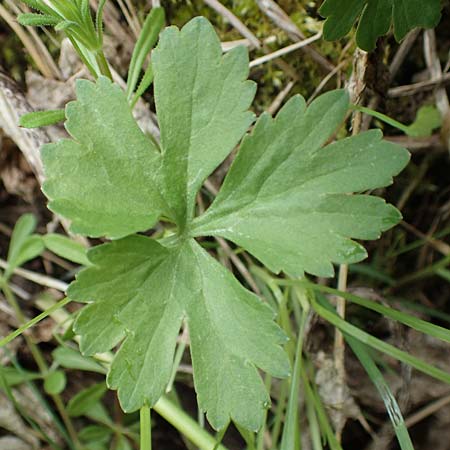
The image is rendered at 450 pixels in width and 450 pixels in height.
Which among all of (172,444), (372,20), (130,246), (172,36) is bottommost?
(172,444)

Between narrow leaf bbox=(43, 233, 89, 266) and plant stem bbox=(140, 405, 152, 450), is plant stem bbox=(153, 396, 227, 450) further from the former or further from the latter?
narrow leaf bbox=(43, 233, 89, 266)

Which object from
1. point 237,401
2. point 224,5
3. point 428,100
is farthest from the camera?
point 428,100

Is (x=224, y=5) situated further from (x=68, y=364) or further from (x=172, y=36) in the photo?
(x=68, y=364)

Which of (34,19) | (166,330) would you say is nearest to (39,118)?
(34,19)

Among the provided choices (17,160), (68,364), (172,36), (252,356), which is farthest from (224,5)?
(68,364)

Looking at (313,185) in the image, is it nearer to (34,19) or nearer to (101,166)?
(101,166)

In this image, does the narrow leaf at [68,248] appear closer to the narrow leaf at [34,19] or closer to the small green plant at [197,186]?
the small green plant at [197,186]
